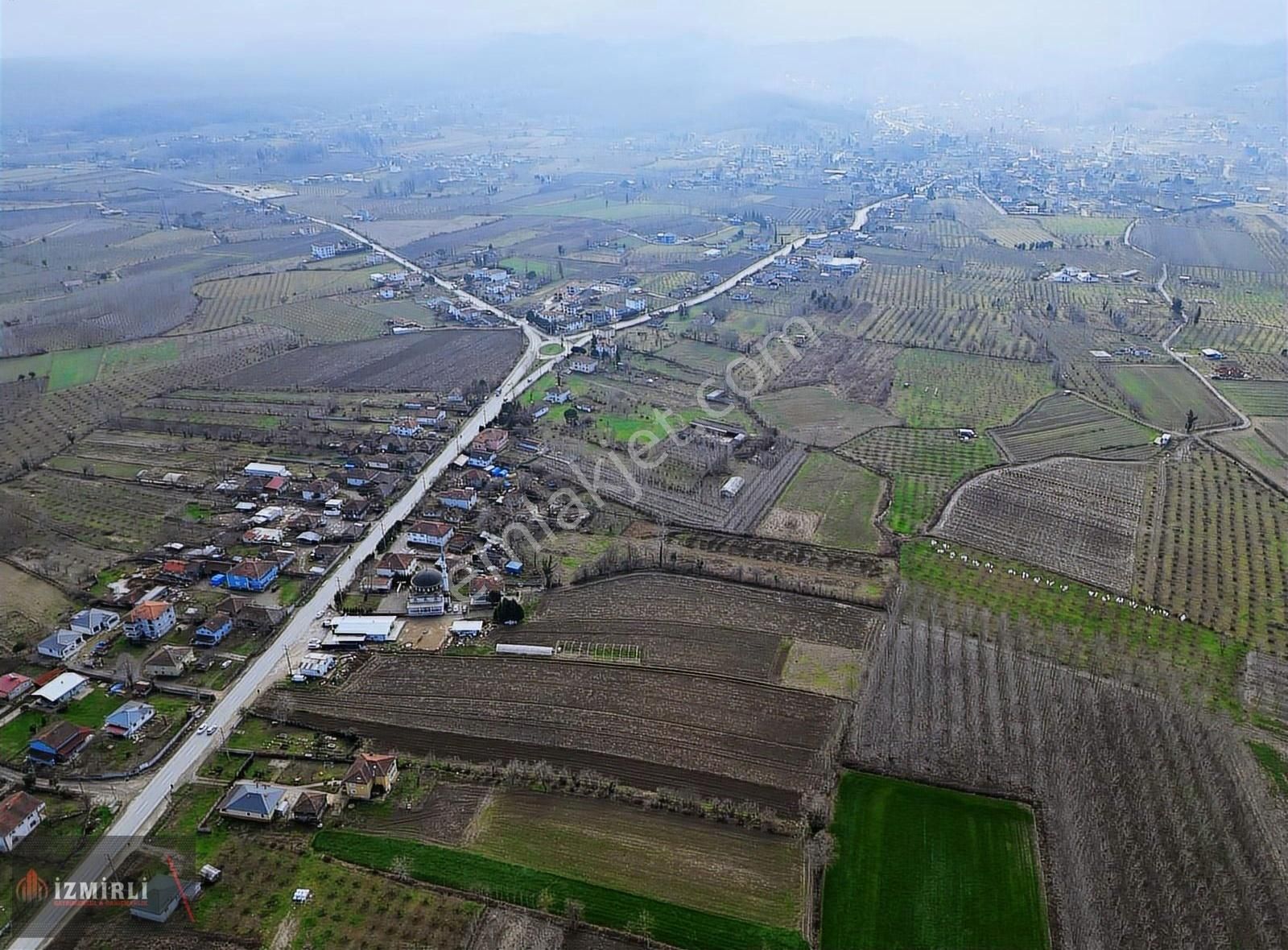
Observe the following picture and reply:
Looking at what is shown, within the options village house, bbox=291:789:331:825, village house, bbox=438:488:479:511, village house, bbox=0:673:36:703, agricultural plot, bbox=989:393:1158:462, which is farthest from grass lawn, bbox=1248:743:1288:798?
village house, bbox=0:673:36:703

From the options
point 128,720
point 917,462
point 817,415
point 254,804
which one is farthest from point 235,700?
point 817,415

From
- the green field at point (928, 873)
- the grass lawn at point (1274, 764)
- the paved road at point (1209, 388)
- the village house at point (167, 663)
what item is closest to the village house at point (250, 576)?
the village house at point (167, 663)

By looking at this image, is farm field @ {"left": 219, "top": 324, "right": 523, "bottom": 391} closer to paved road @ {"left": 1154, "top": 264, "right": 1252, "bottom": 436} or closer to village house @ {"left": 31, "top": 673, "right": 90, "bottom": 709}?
village house @ {"left": 31, "top": 673, "right": 90, "bottom": 709}

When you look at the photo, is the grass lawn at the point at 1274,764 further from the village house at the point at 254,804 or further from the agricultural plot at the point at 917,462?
the village house at the point at 254,804

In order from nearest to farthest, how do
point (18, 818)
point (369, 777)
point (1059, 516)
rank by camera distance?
1. point (18, 818)
2. point (369, 777)
3. point (1059, 516)

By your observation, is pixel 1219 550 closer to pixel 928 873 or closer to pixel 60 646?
pixel 928 873
